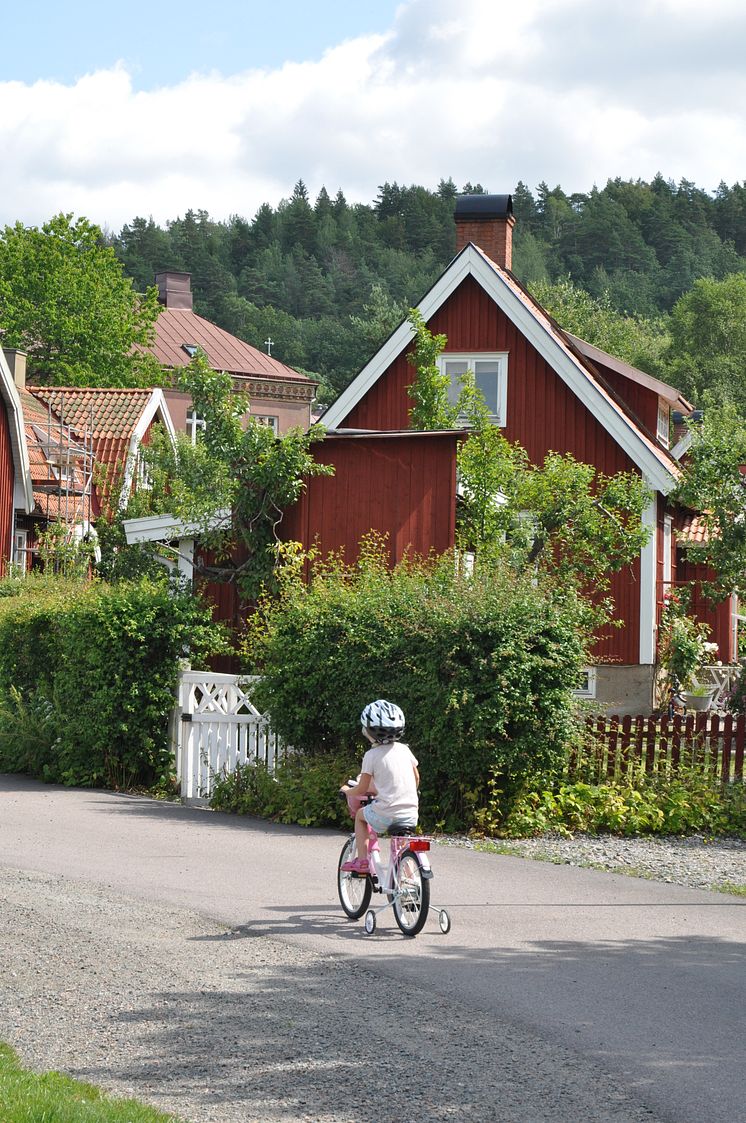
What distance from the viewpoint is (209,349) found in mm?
70812

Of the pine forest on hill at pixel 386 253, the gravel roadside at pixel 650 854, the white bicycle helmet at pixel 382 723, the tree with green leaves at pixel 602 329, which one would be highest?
the pine forest on hill at pixel 386 253

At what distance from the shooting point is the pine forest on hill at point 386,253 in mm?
103750

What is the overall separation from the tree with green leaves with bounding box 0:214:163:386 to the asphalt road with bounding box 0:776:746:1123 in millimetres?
40492

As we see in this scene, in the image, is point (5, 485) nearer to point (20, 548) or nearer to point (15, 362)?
point (20, 548)

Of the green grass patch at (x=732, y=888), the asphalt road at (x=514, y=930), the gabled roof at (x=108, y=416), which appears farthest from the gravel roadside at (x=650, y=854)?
the gabled roof at (x=108, y=416)

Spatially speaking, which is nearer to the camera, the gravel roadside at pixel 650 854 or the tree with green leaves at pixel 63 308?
the gravel roadside at pixel 650 854

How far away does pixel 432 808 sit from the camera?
43.8 ft

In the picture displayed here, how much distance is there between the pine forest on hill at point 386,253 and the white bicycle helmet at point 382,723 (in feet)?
250

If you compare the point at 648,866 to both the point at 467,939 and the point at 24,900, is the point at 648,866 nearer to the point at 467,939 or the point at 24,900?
the point at 467,939

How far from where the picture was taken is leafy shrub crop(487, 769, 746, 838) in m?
13.2

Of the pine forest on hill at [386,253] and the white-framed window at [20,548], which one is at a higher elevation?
the pine forest on hill at [386,253]

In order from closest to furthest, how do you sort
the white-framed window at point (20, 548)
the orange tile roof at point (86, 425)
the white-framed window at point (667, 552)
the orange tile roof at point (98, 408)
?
the white-framed window at point (667, 552)
the white-framed window at point (20, 548)
the orange tile roof at point (86, 425)
the orange tile roof at point (98, 408)

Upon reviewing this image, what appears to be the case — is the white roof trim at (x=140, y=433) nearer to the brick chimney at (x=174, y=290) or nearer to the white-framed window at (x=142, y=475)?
the white-framed window at (x=142, y=475)

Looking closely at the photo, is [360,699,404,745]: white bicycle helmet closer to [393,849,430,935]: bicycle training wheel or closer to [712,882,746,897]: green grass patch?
[393,849,430,935]: bicycle training wheel
